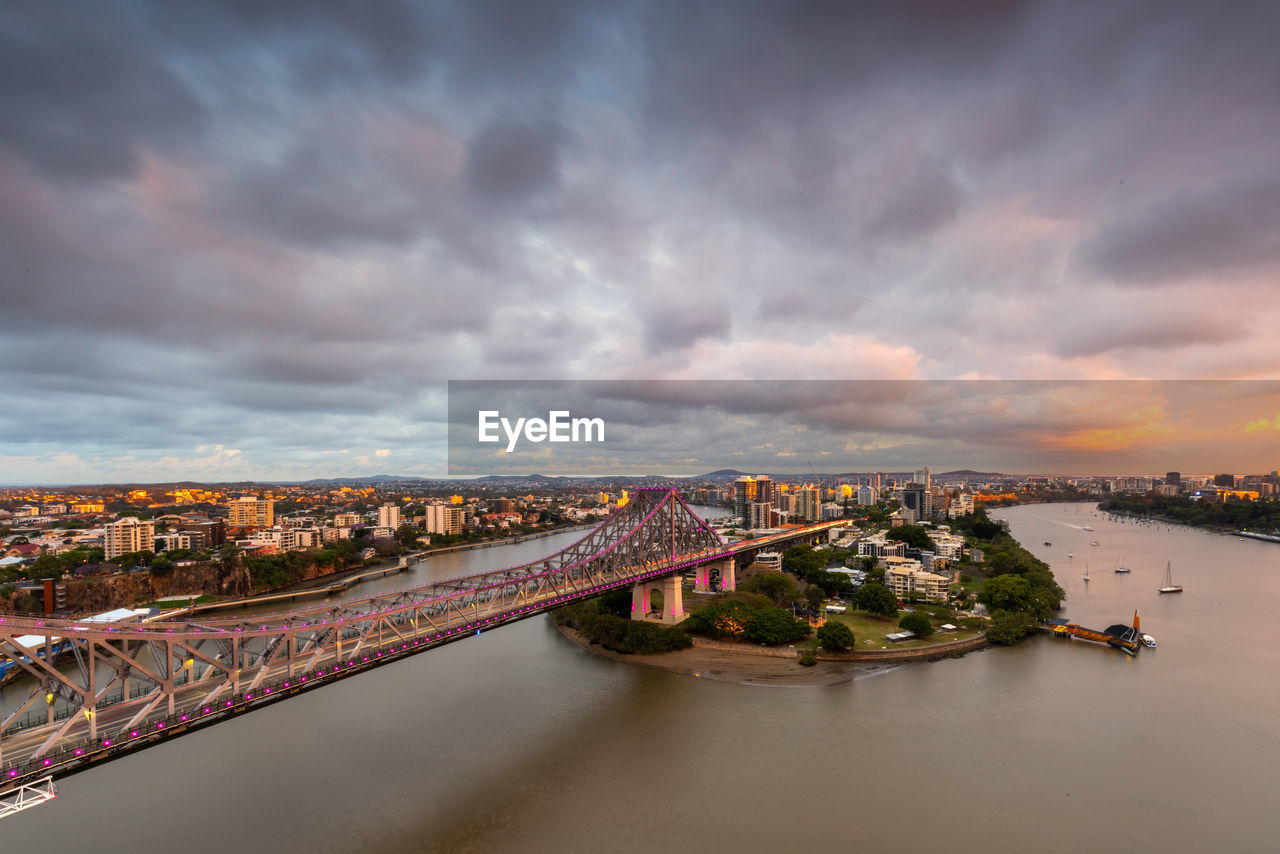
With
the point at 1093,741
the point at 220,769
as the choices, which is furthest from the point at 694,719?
the point at 220,769

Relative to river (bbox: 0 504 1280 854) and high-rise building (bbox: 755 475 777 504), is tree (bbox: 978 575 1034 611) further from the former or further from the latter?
high-rise building (bbox: 755 475 777 504)

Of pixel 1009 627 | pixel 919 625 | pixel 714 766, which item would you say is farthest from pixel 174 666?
pixel 1009 627

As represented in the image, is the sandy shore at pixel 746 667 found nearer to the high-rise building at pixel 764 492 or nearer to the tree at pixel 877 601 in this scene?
the tree at pixel 877 601

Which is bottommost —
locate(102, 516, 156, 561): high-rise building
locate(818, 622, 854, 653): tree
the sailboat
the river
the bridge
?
the sailboat

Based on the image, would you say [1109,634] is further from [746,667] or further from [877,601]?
[746,667]

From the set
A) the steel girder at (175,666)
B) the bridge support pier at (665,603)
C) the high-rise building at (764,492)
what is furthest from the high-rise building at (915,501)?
the steel girder at (175,666)

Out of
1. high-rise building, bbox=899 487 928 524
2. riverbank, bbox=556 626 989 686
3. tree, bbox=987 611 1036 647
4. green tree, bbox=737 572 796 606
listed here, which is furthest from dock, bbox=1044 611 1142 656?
high-rise building, bbox=899 487 928 524
